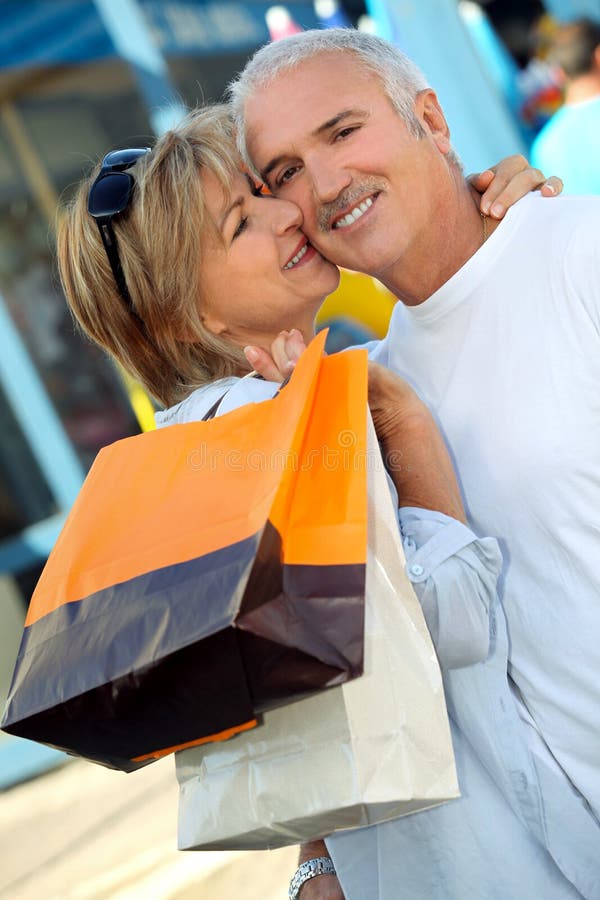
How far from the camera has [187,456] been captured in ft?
4.59

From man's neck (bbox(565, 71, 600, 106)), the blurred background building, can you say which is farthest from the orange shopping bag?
man's neck (bbox(565, 71, 600, 106))

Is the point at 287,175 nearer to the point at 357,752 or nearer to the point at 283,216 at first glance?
the point at 283,216

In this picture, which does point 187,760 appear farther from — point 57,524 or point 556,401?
point 57,524

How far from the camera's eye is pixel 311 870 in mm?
1888

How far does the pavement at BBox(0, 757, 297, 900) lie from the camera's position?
3516 mm

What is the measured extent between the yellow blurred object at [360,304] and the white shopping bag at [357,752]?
3774 millimetres

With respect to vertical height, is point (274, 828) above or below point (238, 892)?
above

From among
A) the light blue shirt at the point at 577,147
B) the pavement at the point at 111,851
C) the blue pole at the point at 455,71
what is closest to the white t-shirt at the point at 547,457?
the pavement at the point at 111,851

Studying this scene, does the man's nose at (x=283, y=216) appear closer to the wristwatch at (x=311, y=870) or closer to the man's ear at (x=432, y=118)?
the man's ear at (x=432, y=118)

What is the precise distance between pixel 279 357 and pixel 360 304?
3594 millimetres

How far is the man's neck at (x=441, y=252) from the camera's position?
196 centimetres

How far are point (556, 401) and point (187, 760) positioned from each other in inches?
34.4

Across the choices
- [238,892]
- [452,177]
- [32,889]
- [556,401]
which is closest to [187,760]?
[556,401]

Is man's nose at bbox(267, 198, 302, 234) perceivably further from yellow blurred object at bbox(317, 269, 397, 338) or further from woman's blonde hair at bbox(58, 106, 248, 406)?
yellow blurred object at bbox(317, 269, 397, 338)
